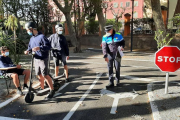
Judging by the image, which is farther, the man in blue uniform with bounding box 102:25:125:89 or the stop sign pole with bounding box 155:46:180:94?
the man in blue uniform with bounding box 102:25:125:89

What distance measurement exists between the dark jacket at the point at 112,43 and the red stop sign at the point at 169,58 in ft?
4.08

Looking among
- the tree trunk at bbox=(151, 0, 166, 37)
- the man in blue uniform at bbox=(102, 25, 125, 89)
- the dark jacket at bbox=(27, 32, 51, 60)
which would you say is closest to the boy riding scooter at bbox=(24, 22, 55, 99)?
the dark jacket at bbox=(27, 32, 51, 60)

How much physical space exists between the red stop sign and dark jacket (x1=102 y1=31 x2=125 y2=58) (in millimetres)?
1243

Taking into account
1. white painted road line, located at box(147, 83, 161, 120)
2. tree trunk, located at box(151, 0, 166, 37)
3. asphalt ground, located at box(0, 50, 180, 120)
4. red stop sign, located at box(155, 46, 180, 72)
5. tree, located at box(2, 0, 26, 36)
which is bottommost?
asphalt ground, located at box(0, 50, 180, 120)

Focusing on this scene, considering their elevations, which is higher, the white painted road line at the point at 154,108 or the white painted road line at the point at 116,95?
the white painted road line at the point at 154,108

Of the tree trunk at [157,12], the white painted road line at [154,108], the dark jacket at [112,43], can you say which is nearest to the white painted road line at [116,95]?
the white painted road line at [154,108]

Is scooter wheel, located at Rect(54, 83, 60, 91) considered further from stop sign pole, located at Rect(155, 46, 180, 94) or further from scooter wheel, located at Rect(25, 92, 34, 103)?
stop sign pole, located at Rect(155, 46, 180, 94)

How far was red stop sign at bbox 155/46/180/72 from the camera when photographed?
14.8 feet

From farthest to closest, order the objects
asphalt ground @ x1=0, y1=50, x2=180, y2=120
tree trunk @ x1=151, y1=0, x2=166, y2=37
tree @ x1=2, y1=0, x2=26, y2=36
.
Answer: tree @ x1=2, y1=0, x2=26, y2=36, tree trunk @ x1=151, y1=0, x2=166, y2=37, asphalt ground @ x1=0, y1=50, x2=180, y2=120

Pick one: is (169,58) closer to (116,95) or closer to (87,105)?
(116,95)

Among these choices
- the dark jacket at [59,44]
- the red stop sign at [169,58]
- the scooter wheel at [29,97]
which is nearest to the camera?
the red stop sign at [169,58]

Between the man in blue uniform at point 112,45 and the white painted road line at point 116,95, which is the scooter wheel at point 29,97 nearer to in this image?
the white painted road line at point 116,95

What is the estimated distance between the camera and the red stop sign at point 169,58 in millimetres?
4500

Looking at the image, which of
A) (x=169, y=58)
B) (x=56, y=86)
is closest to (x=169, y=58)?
(x=169, y=58)
